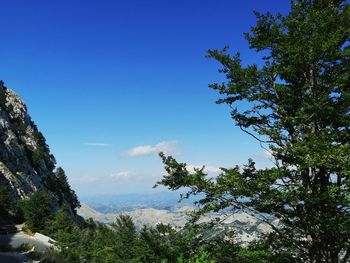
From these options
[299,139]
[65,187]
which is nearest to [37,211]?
[299,139]

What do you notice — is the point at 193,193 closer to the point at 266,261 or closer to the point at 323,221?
the point at 266,261

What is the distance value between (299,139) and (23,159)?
111m

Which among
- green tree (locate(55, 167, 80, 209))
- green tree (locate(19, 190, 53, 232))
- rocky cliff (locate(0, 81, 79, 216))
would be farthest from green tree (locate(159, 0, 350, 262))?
green tree (locate(55, 167, 80, 209))

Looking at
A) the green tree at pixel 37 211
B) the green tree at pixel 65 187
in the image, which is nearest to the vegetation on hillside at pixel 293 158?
the green tree at pixel 37 211

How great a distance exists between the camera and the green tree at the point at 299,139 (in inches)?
490

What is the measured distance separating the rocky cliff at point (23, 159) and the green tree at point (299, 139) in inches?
3258

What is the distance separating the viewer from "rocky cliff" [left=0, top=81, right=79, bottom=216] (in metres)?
99.1

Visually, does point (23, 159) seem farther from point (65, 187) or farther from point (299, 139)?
point (299, 139)

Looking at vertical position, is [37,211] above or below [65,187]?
below

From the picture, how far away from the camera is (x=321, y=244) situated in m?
13.5

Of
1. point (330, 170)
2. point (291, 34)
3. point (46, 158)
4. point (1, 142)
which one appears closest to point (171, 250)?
point (330, 170)

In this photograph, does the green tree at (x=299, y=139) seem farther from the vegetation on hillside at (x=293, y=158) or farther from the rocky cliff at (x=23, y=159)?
the rocky cliff at (x=23, y=159)

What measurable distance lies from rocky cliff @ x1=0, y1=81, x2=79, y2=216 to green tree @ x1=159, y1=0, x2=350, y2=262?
8276 centimetres

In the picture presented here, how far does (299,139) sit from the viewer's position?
46.9 ft
